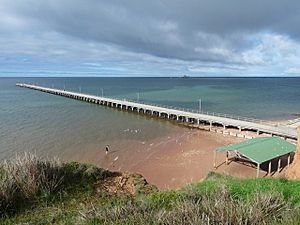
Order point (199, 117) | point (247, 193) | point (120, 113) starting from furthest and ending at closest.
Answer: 1. point (120, 113)
2. point (199, 117)
3. point (247, 193)

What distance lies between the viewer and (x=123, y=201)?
9.77 meters

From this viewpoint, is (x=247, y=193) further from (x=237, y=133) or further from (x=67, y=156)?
(x=237, y=133)

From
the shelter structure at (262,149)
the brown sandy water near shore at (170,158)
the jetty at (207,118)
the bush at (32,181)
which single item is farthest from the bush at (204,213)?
the jetty at (207,118)

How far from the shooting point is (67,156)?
1136 inches

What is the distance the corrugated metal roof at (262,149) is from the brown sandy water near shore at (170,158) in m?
1.95

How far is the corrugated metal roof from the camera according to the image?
21094mm

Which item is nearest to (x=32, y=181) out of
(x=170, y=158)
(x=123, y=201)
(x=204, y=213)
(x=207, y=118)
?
(x=123, y=201)

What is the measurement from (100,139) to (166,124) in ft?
41.5

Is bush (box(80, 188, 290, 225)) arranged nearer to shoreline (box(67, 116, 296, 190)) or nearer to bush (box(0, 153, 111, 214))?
bush (box(0, 153, 111, 214))

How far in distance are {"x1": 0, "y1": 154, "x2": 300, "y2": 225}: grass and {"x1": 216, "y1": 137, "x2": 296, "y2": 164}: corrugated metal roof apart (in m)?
9.59

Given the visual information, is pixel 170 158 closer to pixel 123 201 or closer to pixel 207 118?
pixel 207 118

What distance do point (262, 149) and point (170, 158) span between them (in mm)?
9027

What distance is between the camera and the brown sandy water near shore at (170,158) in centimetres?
2312

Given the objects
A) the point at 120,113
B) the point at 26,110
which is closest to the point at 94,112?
the point at 120,113
